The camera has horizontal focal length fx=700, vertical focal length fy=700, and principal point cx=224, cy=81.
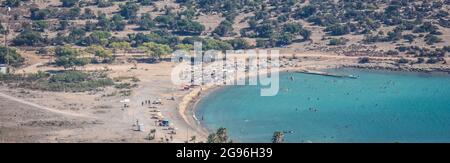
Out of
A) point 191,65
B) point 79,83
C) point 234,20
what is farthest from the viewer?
point 234,20

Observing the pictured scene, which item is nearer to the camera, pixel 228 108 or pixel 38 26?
pixel 228 108

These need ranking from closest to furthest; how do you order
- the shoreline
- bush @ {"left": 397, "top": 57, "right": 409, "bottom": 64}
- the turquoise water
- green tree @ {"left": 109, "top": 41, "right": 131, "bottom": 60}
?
1. the turquoise water
2. the shoreline
3. bush @ {"left": 397, "top": 57, "right": 409, "bottom": 64}
4. green tree @ {"left": 109, "top": 41, "right": 131, "bottom": 60}

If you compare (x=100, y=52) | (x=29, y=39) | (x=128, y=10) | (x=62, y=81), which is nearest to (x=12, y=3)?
(x=128, y=10)

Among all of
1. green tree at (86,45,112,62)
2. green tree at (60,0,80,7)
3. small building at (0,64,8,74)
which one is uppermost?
green tree at (60,0,80,7)

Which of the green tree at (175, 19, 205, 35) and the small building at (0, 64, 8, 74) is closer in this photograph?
the small building at (0, 64, 8, 74)

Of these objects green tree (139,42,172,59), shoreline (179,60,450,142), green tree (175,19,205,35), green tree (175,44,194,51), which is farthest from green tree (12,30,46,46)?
shoreline (179,60,450,142)

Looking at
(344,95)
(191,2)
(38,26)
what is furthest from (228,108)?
(191,2)

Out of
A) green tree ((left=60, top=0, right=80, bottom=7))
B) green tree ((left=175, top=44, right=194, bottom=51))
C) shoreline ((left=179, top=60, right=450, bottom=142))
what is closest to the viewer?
shoreline ((left=179, top=60, right=450, bottom=142))

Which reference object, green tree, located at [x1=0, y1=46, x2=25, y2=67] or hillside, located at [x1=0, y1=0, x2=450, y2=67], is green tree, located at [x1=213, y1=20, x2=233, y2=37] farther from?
green tree, located at [x1=0, y1=46, x2=25, y2=67]

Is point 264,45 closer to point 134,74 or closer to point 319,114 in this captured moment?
point 134,74
